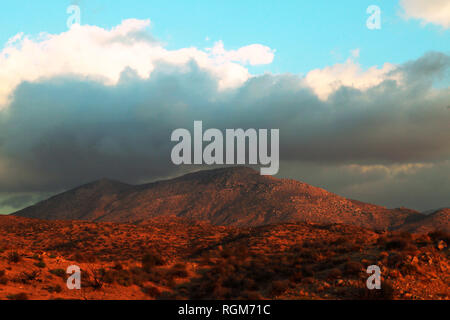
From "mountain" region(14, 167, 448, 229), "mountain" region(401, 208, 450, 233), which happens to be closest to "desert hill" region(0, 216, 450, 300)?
"mountain" region(14, 167, 448, 229)

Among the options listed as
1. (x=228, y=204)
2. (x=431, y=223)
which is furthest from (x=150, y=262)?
(x=228, y=204)

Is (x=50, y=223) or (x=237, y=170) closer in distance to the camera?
(x=50, y=223)

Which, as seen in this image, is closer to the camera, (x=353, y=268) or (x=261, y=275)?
(x=353, y=268)

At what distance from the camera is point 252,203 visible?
5842 inches

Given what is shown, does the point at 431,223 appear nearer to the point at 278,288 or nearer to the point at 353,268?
the point at 353,268

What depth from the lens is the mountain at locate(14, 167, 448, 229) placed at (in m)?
131

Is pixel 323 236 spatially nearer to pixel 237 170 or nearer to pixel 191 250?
pixel 191 250

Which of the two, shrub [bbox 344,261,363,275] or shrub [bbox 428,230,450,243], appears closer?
shrub [bbox 344,261,363,275]

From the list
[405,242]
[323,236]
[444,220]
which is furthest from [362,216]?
[405,242]

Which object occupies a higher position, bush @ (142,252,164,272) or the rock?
the rock

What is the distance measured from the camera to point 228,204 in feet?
506

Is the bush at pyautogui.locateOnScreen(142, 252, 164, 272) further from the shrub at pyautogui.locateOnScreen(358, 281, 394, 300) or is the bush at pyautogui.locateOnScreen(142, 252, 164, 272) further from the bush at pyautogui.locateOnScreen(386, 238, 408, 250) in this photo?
the bush at pyautogui.locateOnScreen(386, 238, 408, 250)

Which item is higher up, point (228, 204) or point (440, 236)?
point (228, 204)
